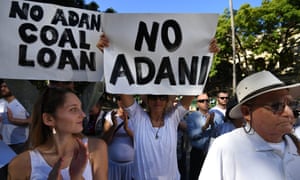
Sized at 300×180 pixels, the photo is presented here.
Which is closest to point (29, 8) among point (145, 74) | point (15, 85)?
point (15, 85)

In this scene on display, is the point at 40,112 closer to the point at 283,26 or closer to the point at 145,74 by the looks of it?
the point at 145,74

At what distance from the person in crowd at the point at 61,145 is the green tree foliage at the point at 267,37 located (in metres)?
23.4

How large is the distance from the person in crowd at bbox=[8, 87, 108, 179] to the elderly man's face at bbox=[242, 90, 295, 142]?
0.92 metres

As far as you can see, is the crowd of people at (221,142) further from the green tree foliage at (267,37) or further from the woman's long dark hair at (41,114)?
the green tree foliage at (267,37)

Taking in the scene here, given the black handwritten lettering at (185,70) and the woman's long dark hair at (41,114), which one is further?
the black handwritten lettering at (185,70)

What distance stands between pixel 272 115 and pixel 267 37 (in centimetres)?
2424

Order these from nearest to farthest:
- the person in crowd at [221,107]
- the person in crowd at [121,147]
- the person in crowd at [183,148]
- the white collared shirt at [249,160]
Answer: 1. the white collared shirt at [249,160]
2. the person in crowd at [121,147]
3. the person in crowd at [183,148]
4. the person in crowd at [221,107]

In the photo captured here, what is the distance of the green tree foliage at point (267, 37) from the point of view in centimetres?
2419

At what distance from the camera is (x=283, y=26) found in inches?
983

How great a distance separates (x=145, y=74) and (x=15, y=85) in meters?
1.18

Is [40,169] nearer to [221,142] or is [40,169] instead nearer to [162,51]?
[221,142]

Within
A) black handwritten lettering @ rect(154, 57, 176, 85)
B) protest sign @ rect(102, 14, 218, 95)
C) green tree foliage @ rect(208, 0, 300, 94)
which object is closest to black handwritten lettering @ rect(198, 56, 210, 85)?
protest sign @ rect(102, 14, 218, 95)

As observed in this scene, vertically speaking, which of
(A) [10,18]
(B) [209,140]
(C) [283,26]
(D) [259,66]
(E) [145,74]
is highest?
(C) [283,26]

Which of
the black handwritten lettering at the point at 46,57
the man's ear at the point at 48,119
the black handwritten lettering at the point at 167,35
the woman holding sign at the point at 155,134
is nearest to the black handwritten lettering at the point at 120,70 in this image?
the woman holding sign at the point at 155,134
